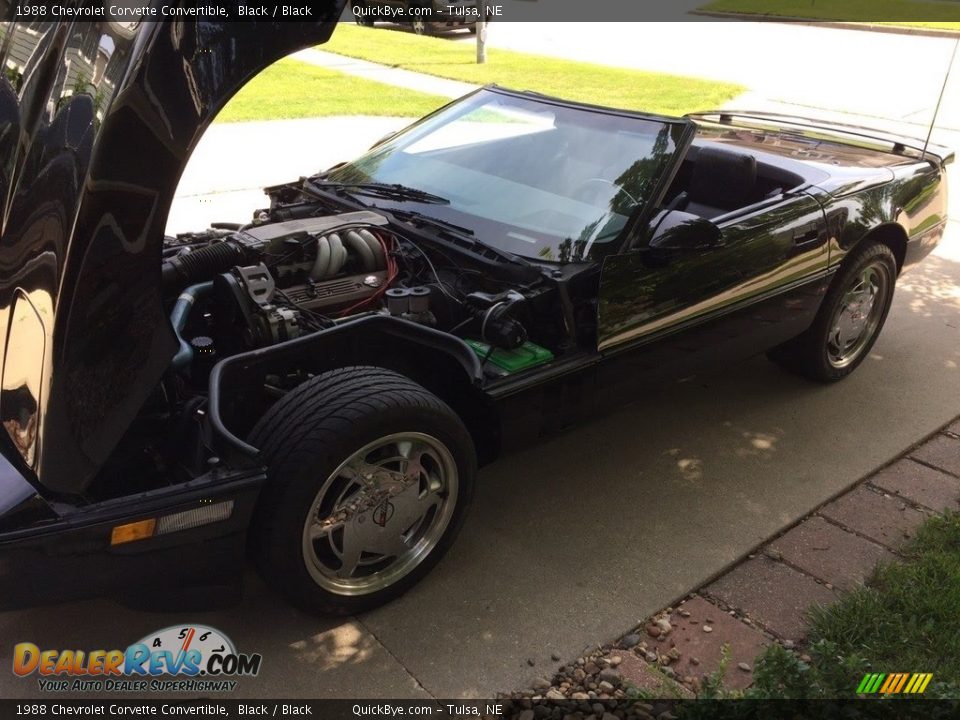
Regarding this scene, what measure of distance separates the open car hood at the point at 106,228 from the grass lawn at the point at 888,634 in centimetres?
207

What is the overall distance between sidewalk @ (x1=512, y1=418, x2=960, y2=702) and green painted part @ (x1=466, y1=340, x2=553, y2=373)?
1.01 m

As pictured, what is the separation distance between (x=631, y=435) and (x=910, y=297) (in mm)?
3246

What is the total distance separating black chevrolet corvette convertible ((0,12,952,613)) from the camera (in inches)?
96.6

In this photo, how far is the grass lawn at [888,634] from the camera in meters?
2.63

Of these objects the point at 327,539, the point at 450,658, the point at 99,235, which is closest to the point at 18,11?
the point at 99,235

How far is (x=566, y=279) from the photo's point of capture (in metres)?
3.46

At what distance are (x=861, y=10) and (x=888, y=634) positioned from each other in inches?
1092

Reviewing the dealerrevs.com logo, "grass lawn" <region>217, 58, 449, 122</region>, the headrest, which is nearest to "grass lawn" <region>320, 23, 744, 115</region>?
"grass lawn" <region>217, 58, 449, 122</region>

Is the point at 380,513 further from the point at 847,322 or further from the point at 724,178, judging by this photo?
the point at 847,322

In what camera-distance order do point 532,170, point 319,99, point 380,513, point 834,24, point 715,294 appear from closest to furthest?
point 380,513 < point 715,294 < point 532,170 < point 319,99 < point 834,24

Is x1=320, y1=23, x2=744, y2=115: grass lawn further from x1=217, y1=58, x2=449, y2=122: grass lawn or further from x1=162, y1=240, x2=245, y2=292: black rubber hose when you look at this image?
x1=162, y1=240, x2=245, y2=292: black rubber hose

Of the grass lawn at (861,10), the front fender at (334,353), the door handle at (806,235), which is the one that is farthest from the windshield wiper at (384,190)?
the grass lawn at (861,10)

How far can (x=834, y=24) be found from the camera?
24453mm

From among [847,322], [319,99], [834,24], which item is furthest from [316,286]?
[834,24]
